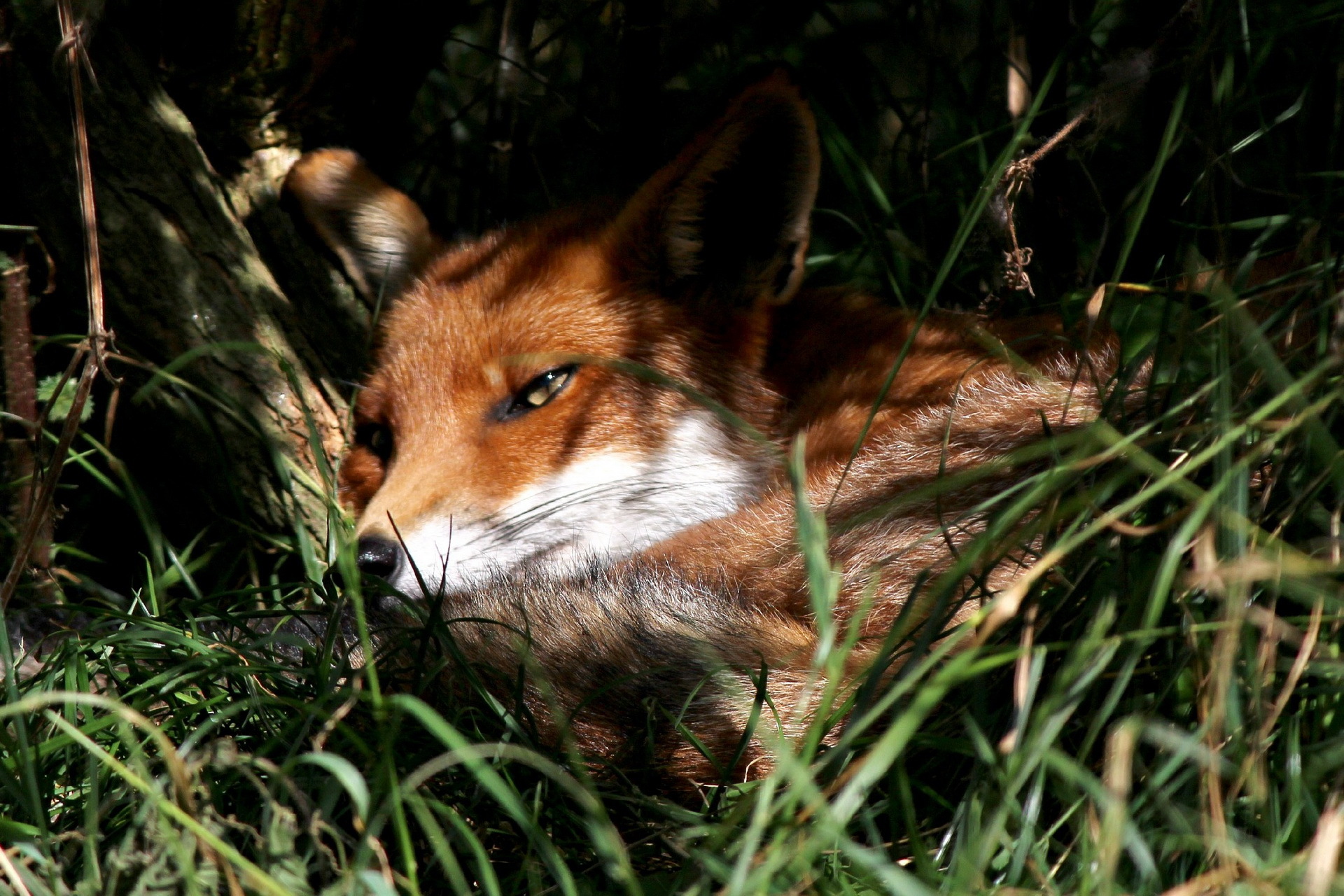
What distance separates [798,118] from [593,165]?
167 cm

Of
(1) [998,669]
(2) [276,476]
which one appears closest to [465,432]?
(2) [276,476]

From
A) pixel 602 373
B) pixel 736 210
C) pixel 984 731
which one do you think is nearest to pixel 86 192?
pixel 602 373

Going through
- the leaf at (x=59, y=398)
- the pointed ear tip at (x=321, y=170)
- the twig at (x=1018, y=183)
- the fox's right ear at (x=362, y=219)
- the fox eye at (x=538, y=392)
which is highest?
the twig at (x=1018, y=183)

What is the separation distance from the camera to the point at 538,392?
2.99m

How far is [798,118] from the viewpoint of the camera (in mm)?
2822

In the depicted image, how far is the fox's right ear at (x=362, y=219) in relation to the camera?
350cm

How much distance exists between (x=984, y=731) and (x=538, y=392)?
1.61m

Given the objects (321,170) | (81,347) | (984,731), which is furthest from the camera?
(321,170)

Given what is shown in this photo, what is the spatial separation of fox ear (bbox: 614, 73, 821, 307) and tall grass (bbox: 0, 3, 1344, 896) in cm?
92

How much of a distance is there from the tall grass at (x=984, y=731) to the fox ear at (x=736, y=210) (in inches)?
36.2

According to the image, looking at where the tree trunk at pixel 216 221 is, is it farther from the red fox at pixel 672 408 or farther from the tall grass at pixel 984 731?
the tall grass at pixel 984 731

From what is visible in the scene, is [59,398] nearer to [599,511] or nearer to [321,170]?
[321,170]

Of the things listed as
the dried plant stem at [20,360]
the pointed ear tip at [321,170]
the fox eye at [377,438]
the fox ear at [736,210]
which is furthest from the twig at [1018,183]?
the dried plant stem at [20,360]

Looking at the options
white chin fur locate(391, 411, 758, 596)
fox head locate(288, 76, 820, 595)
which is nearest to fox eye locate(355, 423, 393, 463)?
fox head locate(288, 76, 820, 595)
